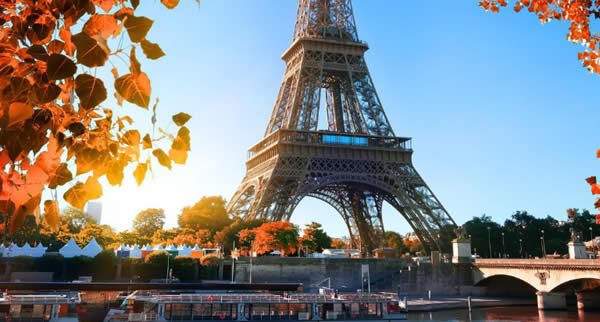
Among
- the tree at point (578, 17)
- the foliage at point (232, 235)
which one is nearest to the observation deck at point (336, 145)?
the foliage at point (232, 235)

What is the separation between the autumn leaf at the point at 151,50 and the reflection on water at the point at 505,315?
42.5 metres

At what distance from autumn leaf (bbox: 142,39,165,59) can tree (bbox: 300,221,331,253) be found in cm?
6488

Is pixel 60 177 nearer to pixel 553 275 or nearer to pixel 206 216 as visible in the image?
pixel 553 275

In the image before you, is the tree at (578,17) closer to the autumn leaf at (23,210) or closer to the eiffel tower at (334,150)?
the autumn leaf at (23,210)

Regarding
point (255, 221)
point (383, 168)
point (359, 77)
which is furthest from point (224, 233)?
point (359, 77)

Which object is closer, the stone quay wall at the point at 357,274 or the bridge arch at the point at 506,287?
the stone quay wall at the point at 357,274

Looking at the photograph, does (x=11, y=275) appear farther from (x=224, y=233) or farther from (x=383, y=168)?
(x=383, y=168)

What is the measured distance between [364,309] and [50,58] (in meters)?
33.9

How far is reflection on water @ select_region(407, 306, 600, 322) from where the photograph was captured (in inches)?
1666

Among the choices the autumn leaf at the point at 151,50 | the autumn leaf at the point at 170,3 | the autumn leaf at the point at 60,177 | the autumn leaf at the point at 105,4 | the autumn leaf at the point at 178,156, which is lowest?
the autumn leaf at the point at 60,177

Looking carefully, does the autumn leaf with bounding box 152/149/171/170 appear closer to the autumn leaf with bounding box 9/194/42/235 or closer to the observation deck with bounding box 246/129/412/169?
the autumn leaf with bounding box 9/194/42/235

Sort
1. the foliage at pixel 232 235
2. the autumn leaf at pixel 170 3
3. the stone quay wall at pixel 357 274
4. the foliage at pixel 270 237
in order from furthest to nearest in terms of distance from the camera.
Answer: the foliage at pixel 232 235, the foliage at pixel 270 237, the stone quay wall at pixel 357 274, the autumn leaf at pixel 170 3

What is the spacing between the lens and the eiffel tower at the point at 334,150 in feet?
194

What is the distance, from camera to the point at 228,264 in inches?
2062
